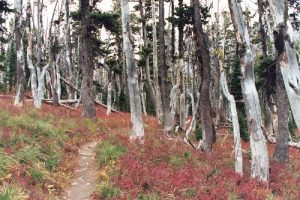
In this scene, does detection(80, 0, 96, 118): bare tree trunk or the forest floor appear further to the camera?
detection(80, 0, 96, 118): bare tree trunk

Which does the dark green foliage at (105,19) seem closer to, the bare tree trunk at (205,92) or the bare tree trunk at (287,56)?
the bare tree trunk at (205,92)

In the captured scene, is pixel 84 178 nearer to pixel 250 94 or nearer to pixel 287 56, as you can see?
pixel 250 94

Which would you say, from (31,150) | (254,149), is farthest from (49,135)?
(254,149)

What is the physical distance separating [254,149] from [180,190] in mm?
3310

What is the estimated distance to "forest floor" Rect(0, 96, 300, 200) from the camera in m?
9.23

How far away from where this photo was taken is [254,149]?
11.9 metres

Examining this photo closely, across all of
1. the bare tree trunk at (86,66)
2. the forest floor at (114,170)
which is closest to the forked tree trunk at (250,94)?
the forest floor at (114,170)

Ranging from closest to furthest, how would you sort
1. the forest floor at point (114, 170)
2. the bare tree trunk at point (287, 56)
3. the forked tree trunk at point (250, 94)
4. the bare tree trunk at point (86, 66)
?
the bare tree trunk at point (287, 56) → the forest floor at point (114, 170) → the forked tree trunk at point (250, 94) → the bare tree trunk at point (86, 66)

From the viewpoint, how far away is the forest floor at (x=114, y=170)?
9227 mm

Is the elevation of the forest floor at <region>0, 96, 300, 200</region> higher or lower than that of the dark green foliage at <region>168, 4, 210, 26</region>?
lower

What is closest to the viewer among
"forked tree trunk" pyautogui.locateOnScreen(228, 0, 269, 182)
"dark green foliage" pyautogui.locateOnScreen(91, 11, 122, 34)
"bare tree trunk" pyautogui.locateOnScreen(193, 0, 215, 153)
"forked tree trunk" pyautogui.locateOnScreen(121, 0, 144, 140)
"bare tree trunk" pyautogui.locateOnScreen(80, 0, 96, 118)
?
"forked tree trunk" pyautogui.locateOnScreen(228, 0, 269, 182)

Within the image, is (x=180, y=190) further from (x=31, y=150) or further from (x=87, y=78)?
(x=87, y=78)

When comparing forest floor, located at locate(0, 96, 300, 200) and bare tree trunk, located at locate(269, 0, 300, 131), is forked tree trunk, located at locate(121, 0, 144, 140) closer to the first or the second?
forest floor, located at locate(0, 96, 300, 200)

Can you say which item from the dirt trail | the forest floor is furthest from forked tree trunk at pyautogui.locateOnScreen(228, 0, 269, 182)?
the dirt trail
